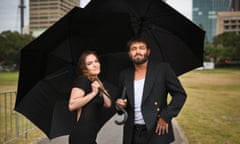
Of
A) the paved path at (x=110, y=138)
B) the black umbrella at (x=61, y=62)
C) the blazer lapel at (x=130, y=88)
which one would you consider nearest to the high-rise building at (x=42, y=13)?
the paved path at (x=110, y=138)

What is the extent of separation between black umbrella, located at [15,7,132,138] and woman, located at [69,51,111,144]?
24cm

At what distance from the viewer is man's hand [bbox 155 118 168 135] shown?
8.80 ft

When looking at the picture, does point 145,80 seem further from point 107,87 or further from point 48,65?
point 48,65

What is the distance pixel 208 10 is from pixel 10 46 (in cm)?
9912

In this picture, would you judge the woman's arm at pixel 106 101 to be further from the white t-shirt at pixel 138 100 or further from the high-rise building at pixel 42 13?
the high-rise building at pixel 42 13

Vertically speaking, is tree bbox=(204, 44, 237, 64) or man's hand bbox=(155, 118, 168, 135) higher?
tree bbox=(204, 44, 237, 64)

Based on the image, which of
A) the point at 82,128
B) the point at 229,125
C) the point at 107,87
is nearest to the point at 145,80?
the point at 107,87

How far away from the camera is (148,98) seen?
2.68 m

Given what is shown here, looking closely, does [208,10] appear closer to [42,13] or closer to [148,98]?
[42,13]

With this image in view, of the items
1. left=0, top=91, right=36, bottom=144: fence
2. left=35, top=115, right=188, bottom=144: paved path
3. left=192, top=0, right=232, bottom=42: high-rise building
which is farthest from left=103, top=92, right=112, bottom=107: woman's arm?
left=192, top=0, right=232, bottom=42: high-rise building

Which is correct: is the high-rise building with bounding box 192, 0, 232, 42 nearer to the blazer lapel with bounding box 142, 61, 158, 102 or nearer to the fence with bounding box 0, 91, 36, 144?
the fence with bounding box 0, 91, 36, 144

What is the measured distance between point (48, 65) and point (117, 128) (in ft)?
16.4

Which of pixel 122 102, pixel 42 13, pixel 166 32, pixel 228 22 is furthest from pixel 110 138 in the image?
pixel 228 22

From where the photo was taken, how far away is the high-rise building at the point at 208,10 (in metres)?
115
